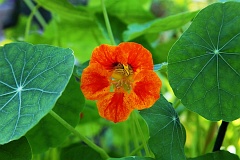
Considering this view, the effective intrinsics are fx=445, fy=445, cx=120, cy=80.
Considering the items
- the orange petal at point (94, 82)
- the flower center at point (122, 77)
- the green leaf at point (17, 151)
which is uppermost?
the flower center at point (122, 77)

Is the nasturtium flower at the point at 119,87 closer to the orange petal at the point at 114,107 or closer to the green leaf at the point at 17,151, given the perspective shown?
the orange petal at the point at 114,107

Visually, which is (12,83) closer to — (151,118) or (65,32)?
(151,118)

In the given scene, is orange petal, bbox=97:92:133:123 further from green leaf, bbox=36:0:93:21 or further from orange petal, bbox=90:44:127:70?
green leaf, bbox=36:0:93:21

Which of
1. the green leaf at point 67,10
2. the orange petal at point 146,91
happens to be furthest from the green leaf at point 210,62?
the green leaf at point 67,10

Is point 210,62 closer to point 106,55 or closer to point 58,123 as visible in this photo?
point 106,55

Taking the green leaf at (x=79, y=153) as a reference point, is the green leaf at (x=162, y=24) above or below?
above

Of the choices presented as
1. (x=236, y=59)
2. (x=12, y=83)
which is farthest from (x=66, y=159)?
(x=236, y=59)

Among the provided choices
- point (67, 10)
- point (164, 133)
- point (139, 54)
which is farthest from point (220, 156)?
point (67, 10)
